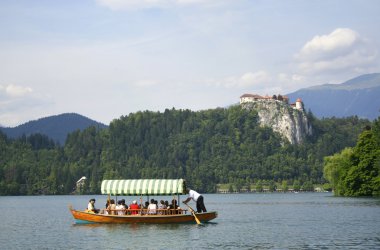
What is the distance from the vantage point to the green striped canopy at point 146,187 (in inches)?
3206

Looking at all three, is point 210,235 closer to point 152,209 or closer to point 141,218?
point 152,209

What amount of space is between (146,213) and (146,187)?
307cm

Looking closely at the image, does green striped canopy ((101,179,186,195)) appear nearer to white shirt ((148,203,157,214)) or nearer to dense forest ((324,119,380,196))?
white shirt ((148,203,157,214))

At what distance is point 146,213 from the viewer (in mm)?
81875

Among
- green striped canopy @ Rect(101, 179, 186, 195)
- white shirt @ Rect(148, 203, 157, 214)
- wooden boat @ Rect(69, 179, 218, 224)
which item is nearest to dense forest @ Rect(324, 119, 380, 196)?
wooden boat @ Rect(69, 179, 218, 224)

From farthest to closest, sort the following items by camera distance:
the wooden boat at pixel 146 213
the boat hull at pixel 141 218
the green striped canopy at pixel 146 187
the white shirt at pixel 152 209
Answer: the green striped canopy at pixel 146 187 → the white shirt at pixel 152 209 → the wooden boat at pixel 146 213 → the boat hull at pixel 141 218

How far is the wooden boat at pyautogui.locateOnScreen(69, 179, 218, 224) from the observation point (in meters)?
80.9

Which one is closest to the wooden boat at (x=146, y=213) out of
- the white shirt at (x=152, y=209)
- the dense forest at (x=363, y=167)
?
the white shirt at (x=152, y=209)

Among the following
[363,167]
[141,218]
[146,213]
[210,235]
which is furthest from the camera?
[363,167]

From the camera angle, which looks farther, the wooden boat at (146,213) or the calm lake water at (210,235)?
the wooden boat at (146,213)

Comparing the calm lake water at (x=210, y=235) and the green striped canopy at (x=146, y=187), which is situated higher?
the green striped canopy at (x=146, y=187)

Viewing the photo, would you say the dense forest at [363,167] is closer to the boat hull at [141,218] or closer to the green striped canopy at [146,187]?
the boat hull at [141,218]

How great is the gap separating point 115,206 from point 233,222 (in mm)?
17156

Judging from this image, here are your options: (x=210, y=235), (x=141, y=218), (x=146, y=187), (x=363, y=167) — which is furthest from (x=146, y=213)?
(x=363, y=167)
